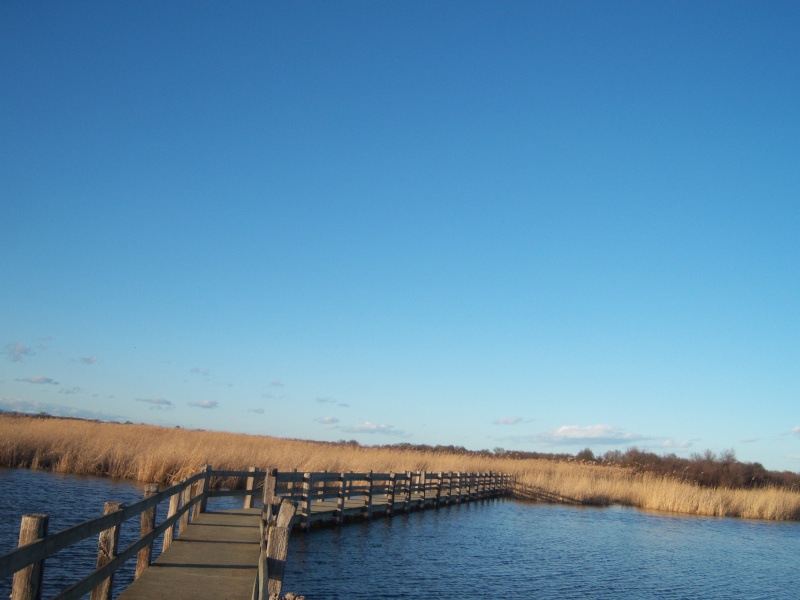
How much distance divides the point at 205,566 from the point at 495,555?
10.1m

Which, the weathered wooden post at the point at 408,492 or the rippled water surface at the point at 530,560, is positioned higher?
the weathered wooden post at the point at 408,492

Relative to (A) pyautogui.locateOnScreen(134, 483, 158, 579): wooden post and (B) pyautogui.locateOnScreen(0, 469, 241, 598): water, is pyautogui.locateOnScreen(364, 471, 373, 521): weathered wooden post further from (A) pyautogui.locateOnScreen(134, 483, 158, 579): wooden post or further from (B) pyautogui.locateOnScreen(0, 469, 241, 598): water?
(A) pyautogui.locateOnScreen(134, 483, 158, 579): wooden post

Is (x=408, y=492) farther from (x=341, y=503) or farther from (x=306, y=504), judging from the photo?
(x=306, y=504)

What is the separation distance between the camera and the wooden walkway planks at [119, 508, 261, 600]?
774cm

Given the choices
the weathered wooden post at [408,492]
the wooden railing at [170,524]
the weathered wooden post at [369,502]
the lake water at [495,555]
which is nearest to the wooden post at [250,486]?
the wooden railing at [170,524]

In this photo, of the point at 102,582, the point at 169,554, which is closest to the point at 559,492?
the point at 169,554

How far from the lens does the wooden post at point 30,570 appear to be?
4.29 metres

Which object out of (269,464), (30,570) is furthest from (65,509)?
(30,570)

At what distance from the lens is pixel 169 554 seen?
975 cm

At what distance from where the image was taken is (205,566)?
362 inches

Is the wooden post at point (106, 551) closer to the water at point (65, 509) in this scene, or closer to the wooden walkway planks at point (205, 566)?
the wooden walkway planks at point (205, 566)

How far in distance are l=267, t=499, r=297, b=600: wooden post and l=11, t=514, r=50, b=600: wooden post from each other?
1.67 meters

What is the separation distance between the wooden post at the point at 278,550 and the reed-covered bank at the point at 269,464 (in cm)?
1945

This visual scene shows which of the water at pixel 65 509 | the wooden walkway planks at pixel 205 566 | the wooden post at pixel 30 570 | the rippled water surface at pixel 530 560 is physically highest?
the wooden post at pixel 30 570
